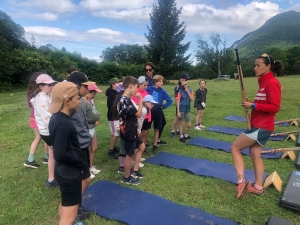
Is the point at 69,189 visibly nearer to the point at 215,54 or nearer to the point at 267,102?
the point at 267,102

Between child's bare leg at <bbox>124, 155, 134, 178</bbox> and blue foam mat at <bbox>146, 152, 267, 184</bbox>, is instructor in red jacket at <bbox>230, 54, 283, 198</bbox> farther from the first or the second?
child's bare leg at <bbox>124, 155, 134, 178</bbox>

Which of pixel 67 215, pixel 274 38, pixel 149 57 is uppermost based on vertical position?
pixel 274 38

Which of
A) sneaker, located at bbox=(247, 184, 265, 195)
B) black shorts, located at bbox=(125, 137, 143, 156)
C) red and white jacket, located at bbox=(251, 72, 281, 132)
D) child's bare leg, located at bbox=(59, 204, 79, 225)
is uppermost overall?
red and white jacket, located at bbox=(251, 72, 281, 132)

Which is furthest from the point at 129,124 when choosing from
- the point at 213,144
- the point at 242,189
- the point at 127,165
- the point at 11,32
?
the point at 11,32

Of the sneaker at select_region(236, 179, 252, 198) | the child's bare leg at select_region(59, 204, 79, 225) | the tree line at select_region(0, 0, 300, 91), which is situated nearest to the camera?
the child's bare leg at select_region(59, 204, 79, 225)

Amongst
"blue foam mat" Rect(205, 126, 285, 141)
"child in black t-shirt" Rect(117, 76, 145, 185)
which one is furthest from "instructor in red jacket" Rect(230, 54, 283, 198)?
"blue foam mat" Rect(205, 126, 285, 141)

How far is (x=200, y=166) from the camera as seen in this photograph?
15.6 ft

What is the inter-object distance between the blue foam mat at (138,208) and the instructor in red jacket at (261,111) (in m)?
0.92

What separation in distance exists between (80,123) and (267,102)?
8.54 ft

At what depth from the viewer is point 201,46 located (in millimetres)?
49781

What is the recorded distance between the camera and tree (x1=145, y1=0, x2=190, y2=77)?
31250 millimetres

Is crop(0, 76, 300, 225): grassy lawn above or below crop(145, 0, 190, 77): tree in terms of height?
below

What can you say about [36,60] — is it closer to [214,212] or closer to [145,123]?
[145,123]

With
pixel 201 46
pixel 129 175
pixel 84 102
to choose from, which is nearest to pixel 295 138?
pixel 129 175
